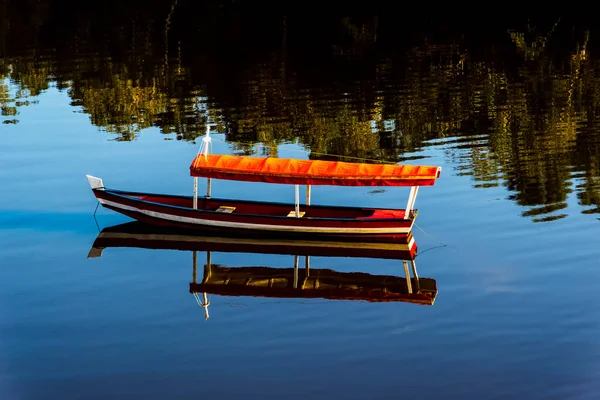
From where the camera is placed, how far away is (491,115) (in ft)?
278

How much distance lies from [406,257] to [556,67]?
59.7 metres

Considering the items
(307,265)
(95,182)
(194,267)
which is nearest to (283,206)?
(307,265)

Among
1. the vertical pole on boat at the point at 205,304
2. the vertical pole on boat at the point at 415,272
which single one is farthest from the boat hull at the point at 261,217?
the vertical pole on boat at the point at 205,304

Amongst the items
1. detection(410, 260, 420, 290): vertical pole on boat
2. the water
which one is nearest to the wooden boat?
detection(410, 260, 420, 290): vertical pole on boat

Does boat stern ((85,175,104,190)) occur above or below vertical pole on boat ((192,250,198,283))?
above

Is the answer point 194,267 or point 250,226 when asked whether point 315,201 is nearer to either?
point 250,226

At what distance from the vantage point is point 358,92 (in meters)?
95.8

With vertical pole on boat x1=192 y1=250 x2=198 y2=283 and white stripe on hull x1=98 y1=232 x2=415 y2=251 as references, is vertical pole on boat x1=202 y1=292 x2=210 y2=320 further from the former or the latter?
white stripe on hull x1=98 y1=232 x2=415 y2=251

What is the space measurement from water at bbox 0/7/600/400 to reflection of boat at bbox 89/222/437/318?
838 mm

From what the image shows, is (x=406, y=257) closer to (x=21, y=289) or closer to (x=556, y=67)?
(x=21, y=289)

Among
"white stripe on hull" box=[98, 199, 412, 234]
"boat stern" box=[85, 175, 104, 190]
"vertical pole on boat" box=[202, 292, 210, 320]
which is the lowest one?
"vertical pole on boat" box=[202, 292, 210, 320]

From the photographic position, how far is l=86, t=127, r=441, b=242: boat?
55.3 metres

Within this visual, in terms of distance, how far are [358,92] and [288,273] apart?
46.7 m

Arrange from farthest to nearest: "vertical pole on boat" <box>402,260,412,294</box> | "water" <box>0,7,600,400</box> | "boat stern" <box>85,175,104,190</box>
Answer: "boat stern" <box>85,175,104,190</box>, "vertical pole on boat" <box>402,260,412,294</box>, "water" <box>0,7,600,400</box>
